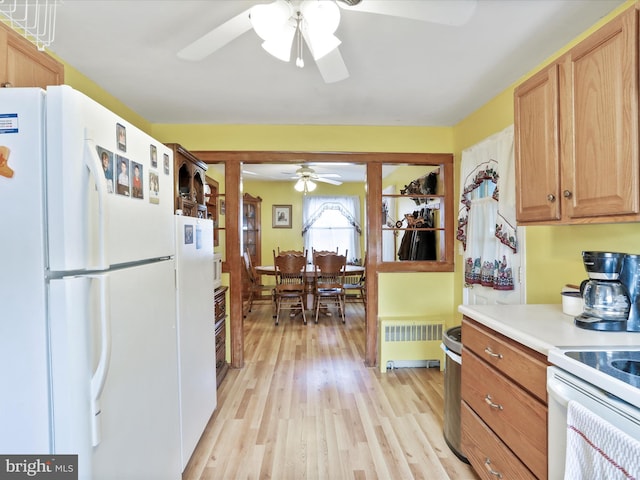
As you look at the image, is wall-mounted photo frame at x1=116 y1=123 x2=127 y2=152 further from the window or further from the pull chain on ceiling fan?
the window

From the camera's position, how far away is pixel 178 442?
1.57 m

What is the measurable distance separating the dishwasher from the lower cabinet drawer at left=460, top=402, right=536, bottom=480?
15 cm

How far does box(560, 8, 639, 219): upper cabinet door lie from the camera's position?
110 cm

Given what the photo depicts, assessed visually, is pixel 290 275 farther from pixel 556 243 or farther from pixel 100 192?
Answer: pixel 100 192

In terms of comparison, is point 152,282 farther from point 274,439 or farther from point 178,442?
point 274,439

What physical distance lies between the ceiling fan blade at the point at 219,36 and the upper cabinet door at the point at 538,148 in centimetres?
135

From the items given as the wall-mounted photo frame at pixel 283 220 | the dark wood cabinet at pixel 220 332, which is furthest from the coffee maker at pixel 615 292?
the wall-mounted photo frame at pixel 283 220

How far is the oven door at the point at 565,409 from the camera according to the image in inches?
31.5

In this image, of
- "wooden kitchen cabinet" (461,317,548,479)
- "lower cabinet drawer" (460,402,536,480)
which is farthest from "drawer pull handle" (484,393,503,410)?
"lower cabinet drawer" (460,402,536,480)

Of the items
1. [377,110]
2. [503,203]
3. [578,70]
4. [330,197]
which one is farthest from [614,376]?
[330,197]

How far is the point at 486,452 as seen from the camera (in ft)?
4.75

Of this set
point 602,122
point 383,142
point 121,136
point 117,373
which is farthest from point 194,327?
point 383,142

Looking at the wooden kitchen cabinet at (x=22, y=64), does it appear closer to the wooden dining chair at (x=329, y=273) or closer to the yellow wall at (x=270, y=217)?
the wooden dining chair at (x=329, y=273)

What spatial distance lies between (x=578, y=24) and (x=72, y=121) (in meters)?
2.24
